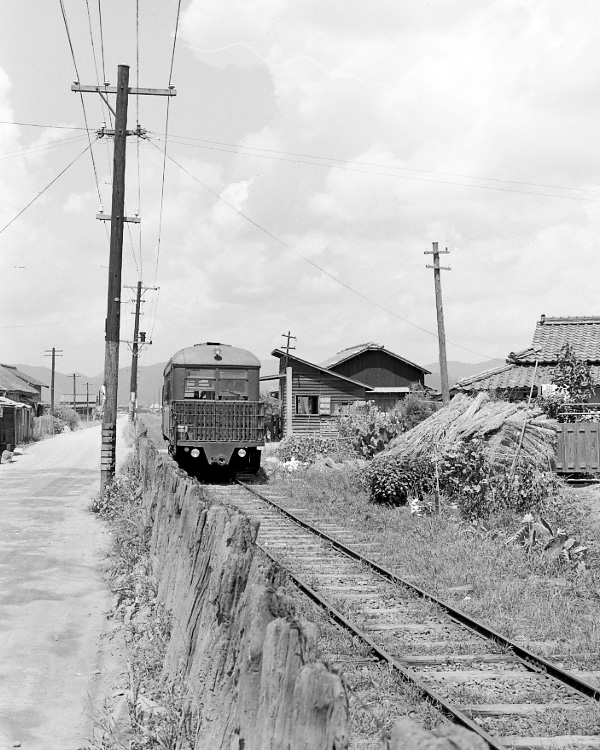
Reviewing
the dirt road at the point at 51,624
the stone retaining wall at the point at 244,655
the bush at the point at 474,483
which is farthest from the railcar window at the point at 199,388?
the stone retaining wall at the point at 244,655

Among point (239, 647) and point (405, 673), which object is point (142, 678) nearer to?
point (405, 673)

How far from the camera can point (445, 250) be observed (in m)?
38.2

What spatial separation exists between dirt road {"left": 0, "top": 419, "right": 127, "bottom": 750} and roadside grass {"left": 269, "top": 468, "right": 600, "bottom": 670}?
3.81 metres

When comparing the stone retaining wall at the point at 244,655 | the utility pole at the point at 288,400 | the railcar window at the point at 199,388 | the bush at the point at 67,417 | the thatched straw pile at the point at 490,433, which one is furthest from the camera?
the bush at the point at 67,417

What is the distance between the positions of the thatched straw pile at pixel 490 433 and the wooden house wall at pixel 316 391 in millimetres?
28238

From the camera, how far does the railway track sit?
5.83 metres

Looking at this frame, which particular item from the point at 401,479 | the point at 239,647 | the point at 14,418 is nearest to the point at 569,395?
the point at 401,479

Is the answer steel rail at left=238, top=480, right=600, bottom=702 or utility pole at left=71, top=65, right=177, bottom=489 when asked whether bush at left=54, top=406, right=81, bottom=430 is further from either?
steel rail at left=238, top=480, right=600, bottom=702

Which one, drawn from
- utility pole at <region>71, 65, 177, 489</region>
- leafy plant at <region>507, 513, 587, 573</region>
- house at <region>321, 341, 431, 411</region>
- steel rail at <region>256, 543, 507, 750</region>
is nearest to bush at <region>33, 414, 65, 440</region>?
house at <region>321, 341, 431, 411</region>

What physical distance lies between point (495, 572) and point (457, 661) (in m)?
3.78

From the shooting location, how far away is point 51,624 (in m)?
8.47

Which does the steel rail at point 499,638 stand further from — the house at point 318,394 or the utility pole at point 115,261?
the house at point 318,394

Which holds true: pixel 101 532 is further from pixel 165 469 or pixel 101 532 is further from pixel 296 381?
pixel 296 381

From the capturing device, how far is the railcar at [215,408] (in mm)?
22406
